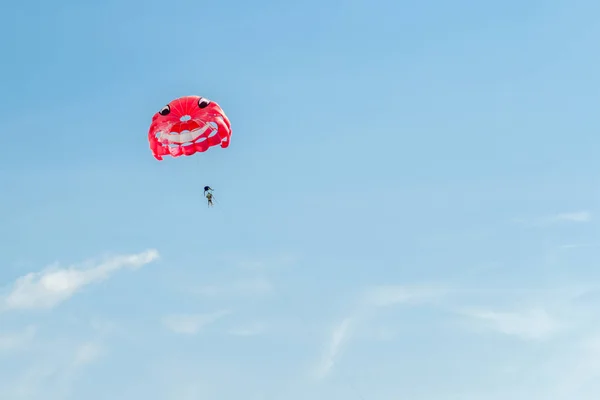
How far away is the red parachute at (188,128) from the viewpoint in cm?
Answer: 9375

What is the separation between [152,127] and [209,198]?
816cm

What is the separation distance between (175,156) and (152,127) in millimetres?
3206

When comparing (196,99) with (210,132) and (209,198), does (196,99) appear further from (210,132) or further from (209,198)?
(209,198)

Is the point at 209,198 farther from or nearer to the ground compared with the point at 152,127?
nearer to the ground

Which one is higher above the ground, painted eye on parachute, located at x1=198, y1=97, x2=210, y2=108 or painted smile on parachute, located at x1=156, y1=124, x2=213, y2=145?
painted eye on parachute, located at x1=198, y1=97, x2=210, y2=108

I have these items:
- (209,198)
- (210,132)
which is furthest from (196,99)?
(209,198)

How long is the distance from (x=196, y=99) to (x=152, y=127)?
15.1 feet

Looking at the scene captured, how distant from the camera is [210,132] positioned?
9481 cm

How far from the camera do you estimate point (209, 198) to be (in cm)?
9769

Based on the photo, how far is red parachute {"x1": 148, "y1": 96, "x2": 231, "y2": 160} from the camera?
9375 cm

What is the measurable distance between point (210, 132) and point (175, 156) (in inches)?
151

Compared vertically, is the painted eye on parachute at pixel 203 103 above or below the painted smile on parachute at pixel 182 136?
above

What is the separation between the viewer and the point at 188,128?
94875mm

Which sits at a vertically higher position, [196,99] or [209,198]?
[196,99]
